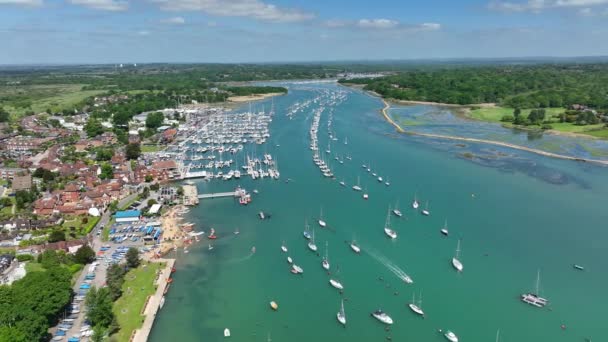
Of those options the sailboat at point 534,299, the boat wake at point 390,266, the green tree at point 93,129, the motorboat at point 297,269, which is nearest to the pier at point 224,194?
the motorboat at point 297,269

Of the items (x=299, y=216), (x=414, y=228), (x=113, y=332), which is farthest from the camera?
(x=299, y=216)

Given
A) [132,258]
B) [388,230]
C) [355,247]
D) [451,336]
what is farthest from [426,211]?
[132,258]

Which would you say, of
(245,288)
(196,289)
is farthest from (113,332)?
(245,288)

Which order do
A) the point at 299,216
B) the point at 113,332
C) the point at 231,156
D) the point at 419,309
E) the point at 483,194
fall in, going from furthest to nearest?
the point at 231,156 < the point at 483,194 < the point at 299,216 < the point at 419,309 < the point at 113,332

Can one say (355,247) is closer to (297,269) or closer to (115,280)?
(297,269)

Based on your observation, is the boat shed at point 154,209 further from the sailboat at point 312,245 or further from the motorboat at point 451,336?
the motorboat at point 451,336

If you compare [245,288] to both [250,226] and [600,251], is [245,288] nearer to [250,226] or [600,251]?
[250,226]
